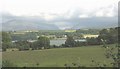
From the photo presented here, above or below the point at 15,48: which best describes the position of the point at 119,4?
above

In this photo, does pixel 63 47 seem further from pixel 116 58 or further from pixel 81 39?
pixel 116 58

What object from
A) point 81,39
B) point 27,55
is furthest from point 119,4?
point 81,39

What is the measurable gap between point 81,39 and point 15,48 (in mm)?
11261

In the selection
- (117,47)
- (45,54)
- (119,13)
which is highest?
(119,13)

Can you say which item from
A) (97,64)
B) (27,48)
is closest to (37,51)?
(27,48)

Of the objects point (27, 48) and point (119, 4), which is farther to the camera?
point (27, 48)

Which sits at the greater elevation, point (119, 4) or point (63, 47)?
point (119, 4)

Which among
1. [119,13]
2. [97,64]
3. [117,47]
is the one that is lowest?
[97,64]

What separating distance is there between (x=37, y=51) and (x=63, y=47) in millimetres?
4079

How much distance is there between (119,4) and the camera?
3.58 metres

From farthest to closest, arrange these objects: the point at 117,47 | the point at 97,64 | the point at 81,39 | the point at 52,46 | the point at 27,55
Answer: the point at 81,39
the point at 52,46
the point at 27,55
the point at 97,64
the point at 117,47

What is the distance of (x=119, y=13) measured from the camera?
3.53 m

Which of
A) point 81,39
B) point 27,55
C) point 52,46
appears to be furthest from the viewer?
point 81,39

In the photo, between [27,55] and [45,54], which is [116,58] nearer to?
[27,55]
